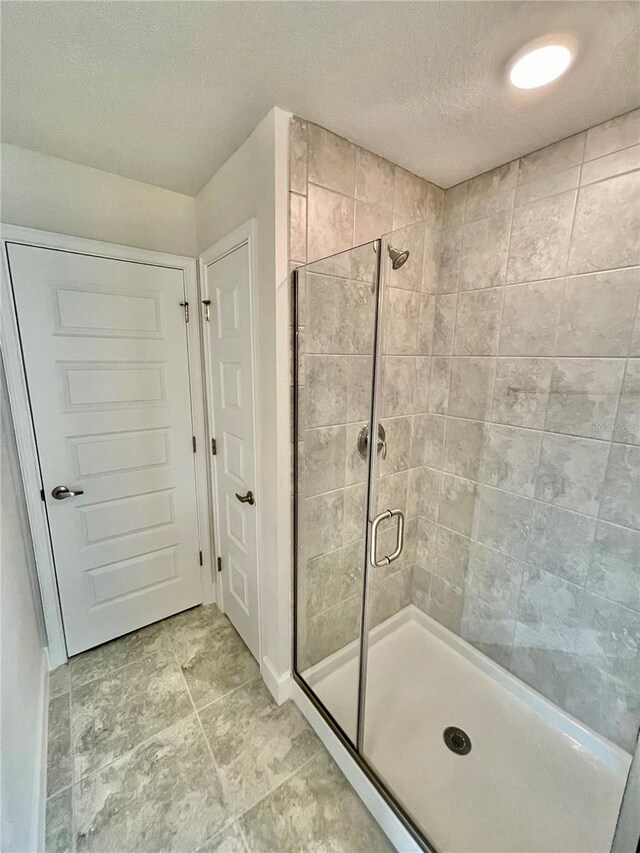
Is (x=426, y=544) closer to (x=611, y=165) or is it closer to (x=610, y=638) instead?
(x=610, y=638)

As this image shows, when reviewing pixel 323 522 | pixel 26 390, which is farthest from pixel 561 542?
pixel 26 390

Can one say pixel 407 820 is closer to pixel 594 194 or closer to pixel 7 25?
pixel 594 194

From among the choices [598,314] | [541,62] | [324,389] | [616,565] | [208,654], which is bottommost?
[208,654]

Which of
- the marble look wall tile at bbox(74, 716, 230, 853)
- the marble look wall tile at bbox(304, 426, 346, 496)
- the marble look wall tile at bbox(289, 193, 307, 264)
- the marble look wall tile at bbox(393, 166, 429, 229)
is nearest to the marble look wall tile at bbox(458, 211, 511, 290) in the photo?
the marble look wall tile at bbox(393, 166, 429, 229)

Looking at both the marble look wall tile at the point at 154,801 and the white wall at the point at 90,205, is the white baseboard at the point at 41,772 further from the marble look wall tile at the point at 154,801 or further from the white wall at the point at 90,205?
the white wall at the point at 90,205

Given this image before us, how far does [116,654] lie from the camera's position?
5.98 feet

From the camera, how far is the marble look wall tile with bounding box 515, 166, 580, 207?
1.28 meters

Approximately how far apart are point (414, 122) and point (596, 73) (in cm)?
53

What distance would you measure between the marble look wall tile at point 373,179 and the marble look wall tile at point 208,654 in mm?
2310

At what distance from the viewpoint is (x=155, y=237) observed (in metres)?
1.75

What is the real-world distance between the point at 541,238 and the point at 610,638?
1.62 meters

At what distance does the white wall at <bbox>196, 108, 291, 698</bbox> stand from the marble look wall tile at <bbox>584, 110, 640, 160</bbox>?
43.5 inches

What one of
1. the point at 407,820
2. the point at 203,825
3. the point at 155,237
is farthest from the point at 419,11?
the point at 203,825

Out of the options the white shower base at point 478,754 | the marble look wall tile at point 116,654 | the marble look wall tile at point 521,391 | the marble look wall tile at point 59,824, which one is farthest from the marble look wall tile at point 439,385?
the marble look wall tile at point 59,824
